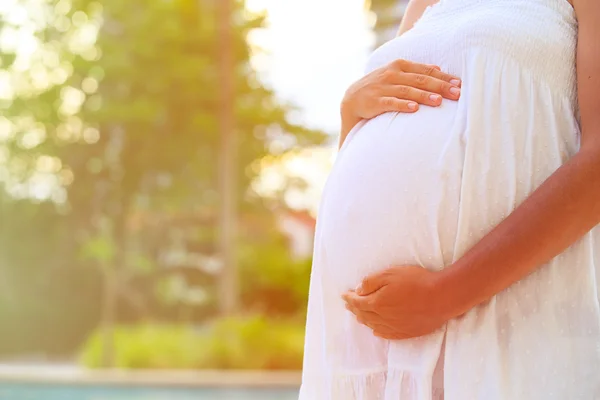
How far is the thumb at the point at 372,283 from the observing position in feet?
2.19

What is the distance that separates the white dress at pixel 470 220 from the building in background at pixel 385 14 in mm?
6928

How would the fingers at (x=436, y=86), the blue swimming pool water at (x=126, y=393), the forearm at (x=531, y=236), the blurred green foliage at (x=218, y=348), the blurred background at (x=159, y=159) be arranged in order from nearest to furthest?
the forearm at (x=531, y=236)
the fingers at (x=436, y=86)
the blue swimming pool water at (x=126, y=393)
the blurred green foliage at (x=218, y=348)
the blurred background at (x=159, y=159)

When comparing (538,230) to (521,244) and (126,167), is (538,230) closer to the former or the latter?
(521,244)

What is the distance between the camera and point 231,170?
7.80 m

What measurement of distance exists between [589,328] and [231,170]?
7.25 m

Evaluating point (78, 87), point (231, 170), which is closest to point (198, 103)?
point (231, 170)

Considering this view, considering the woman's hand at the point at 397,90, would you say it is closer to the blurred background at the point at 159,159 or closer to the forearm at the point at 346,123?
the forearm at the point at 346,123

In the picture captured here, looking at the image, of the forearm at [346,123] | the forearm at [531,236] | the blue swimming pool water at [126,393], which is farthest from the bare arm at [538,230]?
the blue swimming pool water at [126,393]

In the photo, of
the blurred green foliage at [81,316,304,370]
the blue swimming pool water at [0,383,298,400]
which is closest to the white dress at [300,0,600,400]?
the blue swimming pool water at [0,383,298,400]

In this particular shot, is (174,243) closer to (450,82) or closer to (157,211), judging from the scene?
(157,211)

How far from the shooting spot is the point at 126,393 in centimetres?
607

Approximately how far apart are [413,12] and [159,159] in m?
7.66

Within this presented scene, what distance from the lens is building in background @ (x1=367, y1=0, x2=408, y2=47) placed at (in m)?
7.51

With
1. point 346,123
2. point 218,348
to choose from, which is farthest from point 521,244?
point 218,348
